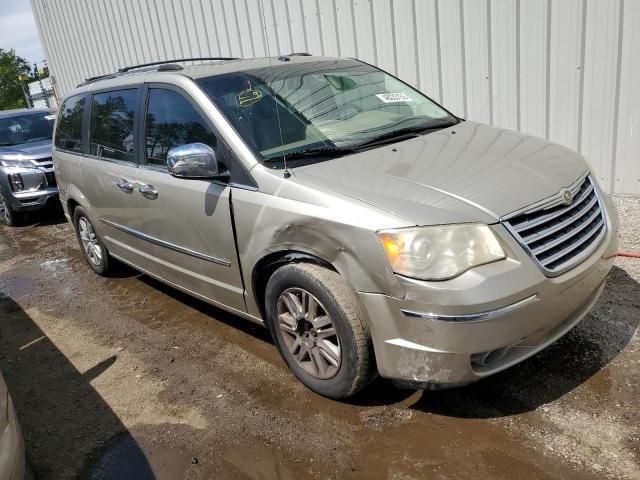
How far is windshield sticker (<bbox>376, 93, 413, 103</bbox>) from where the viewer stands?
378 cm

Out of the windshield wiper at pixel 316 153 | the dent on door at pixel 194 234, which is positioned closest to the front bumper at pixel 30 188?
the dent on door at pixel 194 234

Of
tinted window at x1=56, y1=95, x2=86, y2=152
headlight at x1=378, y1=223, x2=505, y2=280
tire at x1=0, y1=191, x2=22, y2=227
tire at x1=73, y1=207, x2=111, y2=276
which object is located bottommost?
tire at x1=0, y1=191, x2=22, y2=227

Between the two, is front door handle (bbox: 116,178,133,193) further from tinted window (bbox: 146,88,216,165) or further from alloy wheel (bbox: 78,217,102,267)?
alloy wheel (bbox: 78,217,102,267)

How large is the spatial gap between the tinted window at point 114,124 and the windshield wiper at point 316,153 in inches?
57.5

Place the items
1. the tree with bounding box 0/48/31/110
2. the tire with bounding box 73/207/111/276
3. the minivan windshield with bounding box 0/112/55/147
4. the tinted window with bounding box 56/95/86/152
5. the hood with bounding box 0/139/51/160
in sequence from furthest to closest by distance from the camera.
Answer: the tree with bounding box 0/48/31/110
the minivan windshield with bounding box 0/112/55/147
the hood with bounding box 0/139/51/160
the tire with bounding box 73/207/111/276
the tinted window with bounding box 56/95/86/152

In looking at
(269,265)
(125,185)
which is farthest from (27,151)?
(269,265)

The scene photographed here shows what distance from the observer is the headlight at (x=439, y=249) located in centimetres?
233

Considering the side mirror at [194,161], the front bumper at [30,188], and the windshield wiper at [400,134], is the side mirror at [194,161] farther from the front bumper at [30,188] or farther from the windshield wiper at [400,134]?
the front bumper at [30,188]

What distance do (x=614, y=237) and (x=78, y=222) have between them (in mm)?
4624

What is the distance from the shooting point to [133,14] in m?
10.2

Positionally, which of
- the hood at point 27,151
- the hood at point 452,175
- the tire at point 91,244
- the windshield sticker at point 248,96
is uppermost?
the windshield sticker at point 248,96

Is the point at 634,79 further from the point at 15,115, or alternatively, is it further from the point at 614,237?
the point at 15,115

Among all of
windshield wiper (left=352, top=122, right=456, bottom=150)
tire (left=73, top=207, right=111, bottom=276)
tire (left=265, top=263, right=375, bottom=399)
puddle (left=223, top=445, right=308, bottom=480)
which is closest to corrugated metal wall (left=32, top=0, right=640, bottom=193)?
windshield wiper (left=352, top=122, right=456, bottom=150)

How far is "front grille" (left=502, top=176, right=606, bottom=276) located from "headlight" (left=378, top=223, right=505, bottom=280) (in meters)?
0.15
